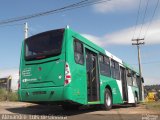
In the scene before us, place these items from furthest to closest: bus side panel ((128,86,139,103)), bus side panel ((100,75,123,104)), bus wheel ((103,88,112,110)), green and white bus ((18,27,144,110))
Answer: bus side panel ((128,86,139,103)) → bus wheel ((103,88,112,110)) → bus side panel ((100,75,123,104)) → green and white bus ((18,27,144,110))

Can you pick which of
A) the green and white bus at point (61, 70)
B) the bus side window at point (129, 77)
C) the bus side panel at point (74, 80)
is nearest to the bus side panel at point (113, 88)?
the green and white bus at point (61, 70)

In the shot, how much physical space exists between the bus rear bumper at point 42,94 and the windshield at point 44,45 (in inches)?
48.2

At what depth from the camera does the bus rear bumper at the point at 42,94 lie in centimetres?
1068

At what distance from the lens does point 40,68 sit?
37.8ft

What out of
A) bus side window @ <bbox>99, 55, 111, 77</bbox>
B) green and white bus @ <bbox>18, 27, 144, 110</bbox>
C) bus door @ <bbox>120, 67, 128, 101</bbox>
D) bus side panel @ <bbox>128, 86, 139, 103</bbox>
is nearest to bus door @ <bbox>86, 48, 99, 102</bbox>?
green and white bus @ <bbox>18, 27, 144, 110</bbox>

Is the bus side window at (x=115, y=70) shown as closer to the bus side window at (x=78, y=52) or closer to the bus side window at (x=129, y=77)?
the bus side window at (x=129, y=77)

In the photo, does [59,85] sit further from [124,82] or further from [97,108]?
[124,82]

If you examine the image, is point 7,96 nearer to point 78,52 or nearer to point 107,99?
point 107,99

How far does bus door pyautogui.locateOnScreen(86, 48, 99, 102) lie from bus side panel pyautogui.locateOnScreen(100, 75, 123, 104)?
50 cm

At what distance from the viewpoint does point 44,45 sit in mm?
11617

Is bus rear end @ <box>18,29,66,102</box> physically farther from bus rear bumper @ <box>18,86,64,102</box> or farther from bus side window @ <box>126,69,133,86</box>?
bus side window @ <box>126,69,133,86</box>

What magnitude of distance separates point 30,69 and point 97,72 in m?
2.98

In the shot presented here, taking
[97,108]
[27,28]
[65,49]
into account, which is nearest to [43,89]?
[65,49]

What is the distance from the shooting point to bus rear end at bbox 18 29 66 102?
10922 mm
